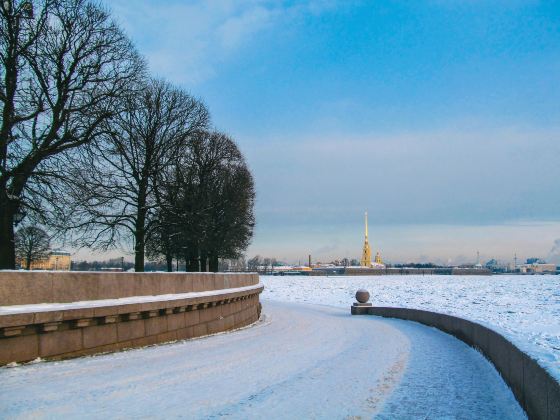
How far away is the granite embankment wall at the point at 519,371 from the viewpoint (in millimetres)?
5469

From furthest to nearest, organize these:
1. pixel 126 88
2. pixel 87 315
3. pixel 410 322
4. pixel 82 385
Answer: pixel 126 88 → pixel 410 322 → pixel 87 315 → pixel 82 385

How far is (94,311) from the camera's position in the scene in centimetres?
1189

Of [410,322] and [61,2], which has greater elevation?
[61,2]

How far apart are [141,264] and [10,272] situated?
2475 centimetres

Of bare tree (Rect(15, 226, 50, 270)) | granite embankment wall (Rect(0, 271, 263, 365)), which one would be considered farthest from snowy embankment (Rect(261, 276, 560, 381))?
bare tree (Rect(15, 226, 50, 270))

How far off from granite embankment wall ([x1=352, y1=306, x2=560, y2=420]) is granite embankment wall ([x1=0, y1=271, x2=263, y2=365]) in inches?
291

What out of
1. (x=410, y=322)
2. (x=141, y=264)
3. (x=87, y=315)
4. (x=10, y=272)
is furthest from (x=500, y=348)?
(x=141, y=264)

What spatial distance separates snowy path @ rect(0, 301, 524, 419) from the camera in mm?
7410

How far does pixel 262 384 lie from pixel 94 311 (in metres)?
4.34

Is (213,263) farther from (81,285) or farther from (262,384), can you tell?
(262,384)

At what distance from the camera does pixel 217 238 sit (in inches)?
1674

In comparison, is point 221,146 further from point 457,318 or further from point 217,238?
point 457,318

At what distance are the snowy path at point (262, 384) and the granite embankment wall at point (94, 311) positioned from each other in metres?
0.40

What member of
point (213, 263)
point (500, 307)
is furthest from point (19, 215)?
point (500, 307)
